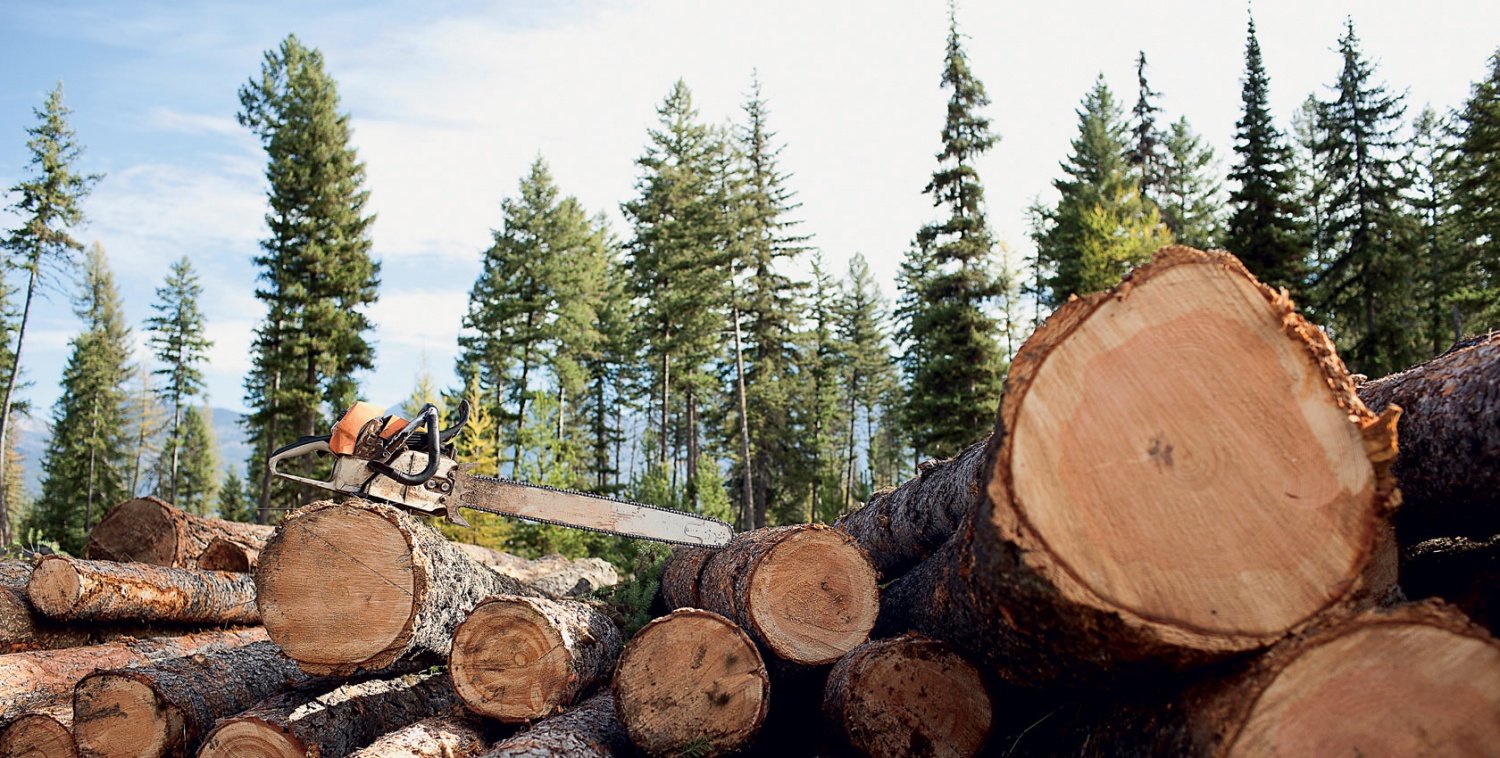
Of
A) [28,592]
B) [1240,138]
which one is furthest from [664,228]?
[28,592]

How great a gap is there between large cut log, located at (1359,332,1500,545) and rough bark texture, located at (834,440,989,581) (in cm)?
119

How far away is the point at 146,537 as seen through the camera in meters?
6.29

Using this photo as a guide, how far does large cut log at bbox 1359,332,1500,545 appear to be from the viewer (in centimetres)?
211

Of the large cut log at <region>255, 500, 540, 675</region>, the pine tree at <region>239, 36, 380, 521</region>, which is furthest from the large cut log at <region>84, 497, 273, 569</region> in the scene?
the pine tree at <region>239, 36, 380, 521</region>

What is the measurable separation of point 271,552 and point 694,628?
1679 mm

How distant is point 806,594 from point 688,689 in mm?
630

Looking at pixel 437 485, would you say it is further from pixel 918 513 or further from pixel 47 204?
pixel 47 204

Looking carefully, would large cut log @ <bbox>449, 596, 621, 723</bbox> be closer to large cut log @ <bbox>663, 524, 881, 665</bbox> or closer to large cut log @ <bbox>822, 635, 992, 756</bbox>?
large cut log @ <bbox>663, 524, 881, 665</bbox>

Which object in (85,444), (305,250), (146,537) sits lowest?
(146,537)

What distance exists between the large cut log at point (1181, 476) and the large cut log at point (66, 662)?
396 cm

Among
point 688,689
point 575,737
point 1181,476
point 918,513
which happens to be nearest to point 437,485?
point 575,737

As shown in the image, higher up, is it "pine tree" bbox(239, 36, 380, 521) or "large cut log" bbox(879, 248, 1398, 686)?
"pine tree" bbox(239, 36, 380, 521)

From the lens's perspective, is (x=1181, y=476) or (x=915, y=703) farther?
(x=915, y=703)

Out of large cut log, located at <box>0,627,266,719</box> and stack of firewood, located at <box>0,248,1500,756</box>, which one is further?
large cut log, located at <box>0,627,266,719</box>
